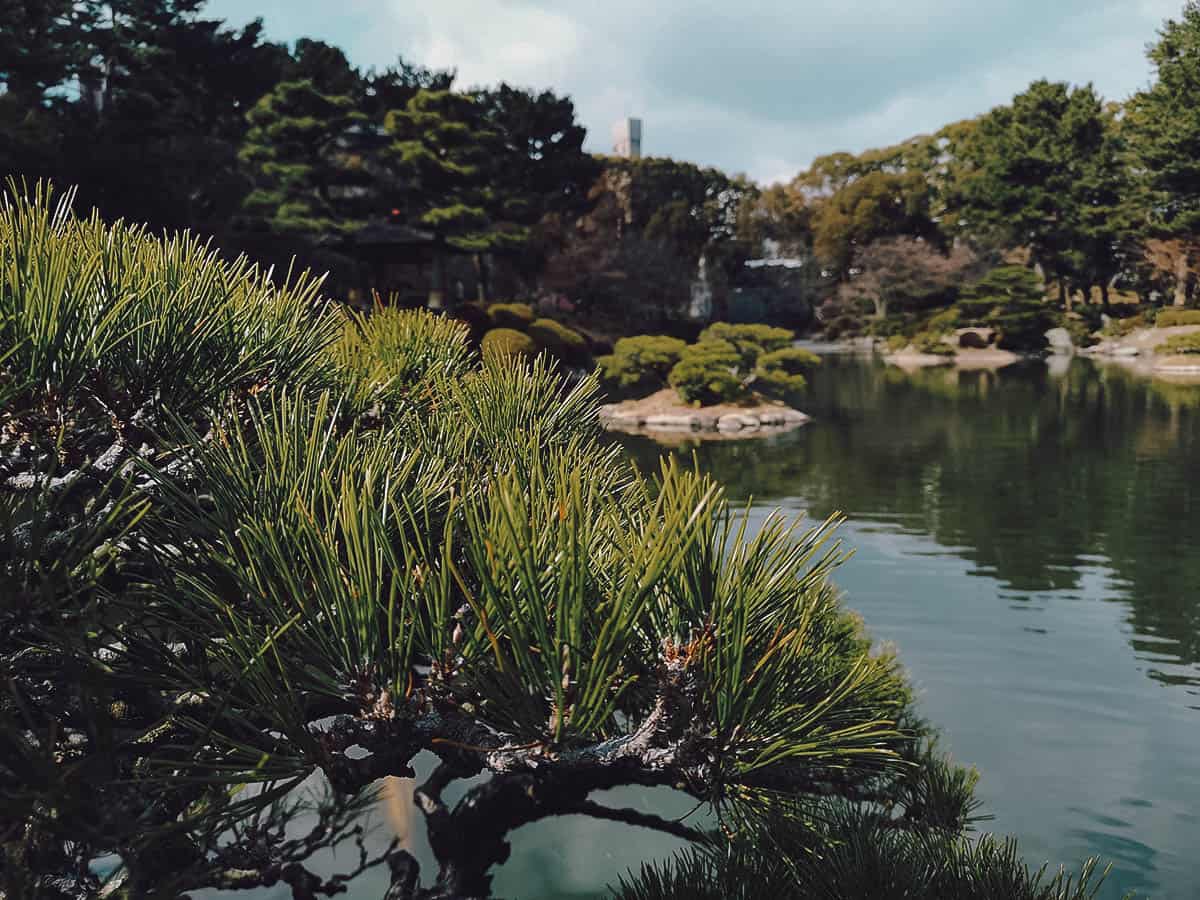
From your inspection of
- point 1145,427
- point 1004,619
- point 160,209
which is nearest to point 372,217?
point 160,209

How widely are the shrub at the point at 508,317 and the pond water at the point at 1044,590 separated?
3.93m

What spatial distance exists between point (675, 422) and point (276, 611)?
21940 mm

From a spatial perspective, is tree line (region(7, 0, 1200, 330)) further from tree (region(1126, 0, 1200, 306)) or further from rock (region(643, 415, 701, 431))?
rock (region(643, 415, 701, 431))

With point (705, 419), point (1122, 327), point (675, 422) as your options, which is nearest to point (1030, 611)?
point (705, 419)

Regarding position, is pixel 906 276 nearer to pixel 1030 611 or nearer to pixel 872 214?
pixel 872 214

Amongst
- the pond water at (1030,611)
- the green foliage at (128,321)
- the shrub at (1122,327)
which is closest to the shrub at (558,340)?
the pond water at (1030,611)

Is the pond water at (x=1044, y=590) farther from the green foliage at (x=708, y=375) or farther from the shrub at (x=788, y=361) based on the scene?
the green foliage at (x=708, y=375)

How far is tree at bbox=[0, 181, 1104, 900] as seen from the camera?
1449 mm

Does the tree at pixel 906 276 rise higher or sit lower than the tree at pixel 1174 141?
lower

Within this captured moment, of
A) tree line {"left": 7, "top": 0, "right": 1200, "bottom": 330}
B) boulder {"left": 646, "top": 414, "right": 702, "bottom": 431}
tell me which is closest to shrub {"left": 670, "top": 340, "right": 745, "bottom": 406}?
boulder {"left": 646, "top": 414, "right": 702, "bottom": 431}

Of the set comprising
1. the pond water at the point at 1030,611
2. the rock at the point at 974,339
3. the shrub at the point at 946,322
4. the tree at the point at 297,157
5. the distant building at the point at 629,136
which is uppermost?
the distant building at the point at 629,136

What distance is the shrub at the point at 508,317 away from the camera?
72.2ft

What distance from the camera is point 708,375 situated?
23.1 metres

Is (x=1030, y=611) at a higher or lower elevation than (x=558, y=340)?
lower
